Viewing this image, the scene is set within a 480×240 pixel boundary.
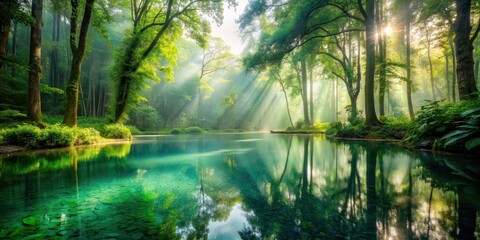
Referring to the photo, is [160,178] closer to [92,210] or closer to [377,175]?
[92,210]

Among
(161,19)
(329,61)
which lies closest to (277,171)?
(161,19)

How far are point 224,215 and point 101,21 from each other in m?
12.3

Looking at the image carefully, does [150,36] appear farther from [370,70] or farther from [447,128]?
[447,128]

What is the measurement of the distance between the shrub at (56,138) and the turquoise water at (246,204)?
12.9 ft

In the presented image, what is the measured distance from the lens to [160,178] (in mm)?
3842

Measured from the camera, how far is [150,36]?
13.5m

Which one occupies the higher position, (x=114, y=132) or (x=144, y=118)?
(x=144, y=118)

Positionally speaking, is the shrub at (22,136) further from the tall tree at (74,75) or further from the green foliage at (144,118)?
the green foliage at (144,118)

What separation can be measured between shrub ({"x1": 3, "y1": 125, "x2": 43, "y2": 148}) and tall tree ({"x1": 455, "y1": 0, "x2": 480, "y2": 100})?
13.7 m

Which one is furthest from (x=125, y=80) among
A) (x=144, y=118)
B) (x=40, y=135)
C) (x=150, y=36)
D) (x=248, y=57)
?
(x=144, y=118)

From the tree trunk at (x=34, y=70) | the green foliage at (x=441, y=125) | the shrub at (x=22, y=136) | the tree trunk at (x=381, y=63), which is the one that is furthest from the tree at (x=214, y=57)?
the green foliage at (x=441, y=125)

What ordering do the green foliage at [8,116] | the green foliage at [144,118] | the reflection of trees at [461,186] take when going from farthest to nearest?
the green foliage at [144,118] < the green foliage at [8,116] < the reflection of trees at [461,186]

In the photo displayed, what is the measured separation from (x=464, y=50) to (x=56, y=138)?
1379cm

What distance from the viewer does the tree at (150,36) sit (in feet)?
41.7
